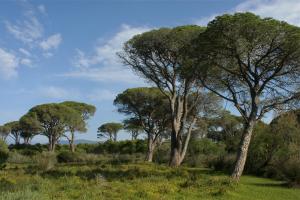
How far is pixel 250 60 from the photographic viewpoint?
20.1 meters

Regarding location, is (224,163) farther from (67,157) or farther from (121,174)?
(67,157)

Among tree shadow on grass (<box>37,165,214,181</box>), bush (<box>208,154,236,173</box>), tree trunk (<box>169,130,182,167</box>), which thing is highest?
tree trunk (<box>169,130,182,167</box>)

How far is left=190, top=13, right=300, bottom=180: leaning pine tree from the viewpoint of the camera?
18.8m

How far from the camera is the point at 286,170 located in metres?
19.7

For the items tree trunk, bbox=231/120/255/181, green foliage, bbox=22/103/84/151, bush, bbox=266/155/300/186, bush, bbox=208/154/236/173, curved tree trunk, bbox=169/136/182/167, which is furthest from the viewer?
Answer: green foliage, bbox=22/103/84/151

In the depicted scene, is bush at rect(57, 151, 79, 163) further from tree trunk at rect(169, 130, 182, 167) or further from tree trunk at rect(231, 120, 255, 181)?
tree trunk at rect(231, 120, 255, 181)

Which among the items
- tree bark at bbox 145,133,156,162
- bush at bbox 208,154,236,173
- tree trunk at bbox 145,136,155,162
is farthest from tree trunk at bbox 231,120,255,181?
tree trunk at bbox 145,136,155,162

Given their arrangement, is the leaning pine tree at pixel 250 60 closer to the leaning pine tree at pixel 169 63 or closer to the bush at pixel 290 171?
the bush at pixel 290 171

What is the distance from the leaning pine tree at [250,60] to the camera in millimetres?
18750

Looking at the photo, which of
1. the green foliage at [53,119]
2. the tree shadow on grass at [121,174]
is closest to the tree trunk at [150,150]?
the green foliage at [53,119]

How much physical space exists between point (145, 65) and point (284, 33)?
1352 centimetres

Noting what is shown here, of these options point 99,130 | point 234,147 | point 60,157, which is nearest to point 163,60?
point 234,147

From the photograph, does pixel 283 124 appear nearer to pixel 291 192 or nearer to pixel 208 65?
pixel 208 65

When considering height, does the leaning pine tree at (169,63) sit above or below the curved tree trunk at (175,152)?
above
